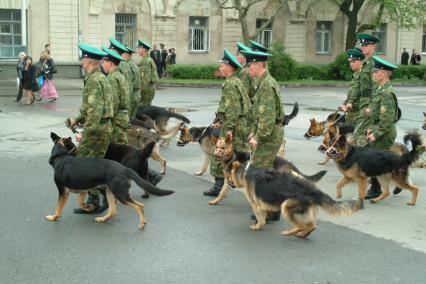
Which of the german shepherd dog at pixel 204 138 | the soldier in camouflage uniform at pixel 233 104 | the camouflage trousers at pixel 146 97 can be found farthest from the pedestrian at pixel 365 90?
the camouflage trousers at pixel 146 97

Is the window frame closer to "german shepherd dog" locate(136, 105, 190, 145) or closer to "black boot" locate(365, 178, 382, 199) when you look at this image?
"german shepherd dog" locate(136, 105, 190, 145)

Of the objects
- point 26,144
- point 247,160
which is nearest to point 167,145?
point 26,144

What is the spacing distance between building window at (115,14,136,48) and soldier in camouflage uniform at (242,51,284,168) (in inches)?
1242

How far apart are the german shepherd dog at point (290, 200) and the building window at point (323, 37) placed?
38294 mm

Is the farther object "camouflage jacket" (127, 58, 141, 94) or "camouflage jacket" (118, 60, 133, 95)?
"camouflage jacket" (127, 58, 141, 94)

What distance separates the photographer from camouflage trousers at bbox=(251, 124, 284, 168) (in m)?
7.97

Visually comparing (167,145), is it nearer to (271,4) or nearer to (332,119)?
(332,119)

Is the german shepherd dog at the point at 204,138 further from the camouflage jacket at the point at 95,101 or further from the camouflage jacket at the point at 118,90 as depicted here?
the camouflage jacket at the point at 95,101

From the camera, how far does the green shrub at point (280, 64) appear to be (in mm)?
34375

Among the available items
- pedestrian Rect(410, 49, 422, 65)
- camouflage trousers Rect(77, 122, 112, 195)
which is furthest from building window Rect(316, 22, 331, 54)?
camouflage trousers Rect(77, 122, 112, 195)

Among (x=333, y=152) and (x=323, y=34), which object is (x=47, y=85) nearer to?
(x=333, y=152)

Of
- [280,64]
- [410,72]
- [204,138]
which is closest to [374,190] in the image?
[204,138]

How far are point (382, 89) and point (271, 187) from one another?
8.97 ft

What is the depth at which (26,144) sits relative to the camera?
13227mm
